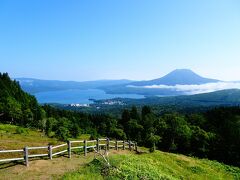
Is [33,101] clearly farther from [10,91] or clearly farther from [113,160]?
[113,160]

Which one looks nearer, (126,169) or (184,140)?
(126,169)

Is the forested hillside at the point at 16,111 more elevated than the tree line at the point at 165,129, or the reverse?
the forested hillside at the point at 16,111

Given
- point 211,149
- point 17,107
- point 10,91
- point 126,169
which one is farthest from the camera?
point 10,91

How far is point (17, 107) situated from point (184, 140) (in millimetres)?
56307

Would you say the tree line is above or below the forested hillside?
below

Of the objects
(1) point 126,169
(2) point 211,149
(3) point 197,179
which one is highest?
(1) point 126,169

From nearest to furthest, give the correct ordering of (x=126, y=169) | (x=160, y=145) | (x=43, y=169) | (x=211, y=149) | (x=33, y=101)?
(x=43, y=169)
(x=126, y=169)
(x=211, y=149)
(x=160, y=145)
(x=33, y=101)

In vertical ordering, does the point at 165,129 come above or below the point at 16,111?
below

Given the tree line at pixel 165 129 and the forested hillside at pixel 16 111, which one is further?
the forested hillside at pixel 16 111

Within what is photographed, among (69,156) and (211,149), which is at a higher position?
(69,156)

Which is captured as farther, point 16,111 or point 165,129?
point 16,111

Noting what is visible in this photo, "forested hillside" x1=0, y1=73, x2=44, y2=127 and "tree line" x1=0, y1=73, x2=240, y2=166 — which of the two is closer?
"tree line" x1=0, y1=73, x2=240, y2=166

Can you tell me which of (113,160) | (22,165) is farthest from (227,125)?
(22,165)

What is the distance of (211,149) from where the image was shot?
315 ft
